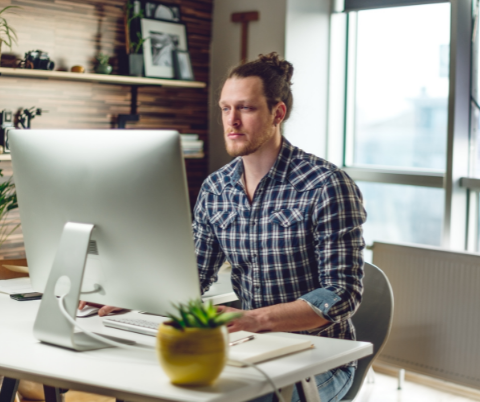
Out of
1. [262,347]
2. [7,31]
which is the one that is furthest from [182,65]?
[262,347]

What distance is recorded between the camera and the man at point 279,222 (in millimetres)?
1602

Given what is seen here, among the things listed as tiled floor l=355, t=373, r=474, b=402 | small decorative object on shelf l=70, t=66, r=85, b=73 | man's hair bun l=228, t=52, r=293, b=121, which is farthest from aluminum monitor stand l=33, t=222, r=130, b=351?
small decorative object on shelf l=70, t=66, r=85, b=73

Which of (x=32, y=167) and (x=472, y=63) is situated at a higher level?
(x=472, y=63)

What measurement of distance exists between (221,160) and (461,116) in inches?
55.7

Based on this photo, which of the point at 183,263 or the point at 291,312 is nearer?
the point at 183,263

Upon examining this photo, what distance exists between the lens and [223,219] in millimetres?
1889

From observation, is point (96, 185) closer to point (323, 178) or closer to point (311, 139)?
point (323, 178)

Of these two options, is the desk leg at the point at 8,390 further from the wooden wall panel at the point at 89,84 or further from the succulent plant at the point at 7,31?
the succulent plant at the point at 7,31

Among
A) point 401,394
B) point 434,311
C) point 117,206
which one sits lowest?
point 401,394

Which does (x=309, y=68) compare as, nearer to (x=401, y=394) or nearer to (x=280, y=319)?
(x=401, y=394)

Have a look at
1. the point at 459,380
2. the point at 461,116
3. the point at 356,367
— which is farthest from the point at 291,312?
the point at 461,116

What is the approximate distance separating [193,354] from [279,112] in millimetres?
989

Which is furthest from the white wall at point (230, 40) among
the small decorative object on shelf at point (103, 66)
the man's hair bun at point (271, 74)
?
the man's hair bun at point (271, 74)

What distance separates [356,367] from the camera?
1755 mm
